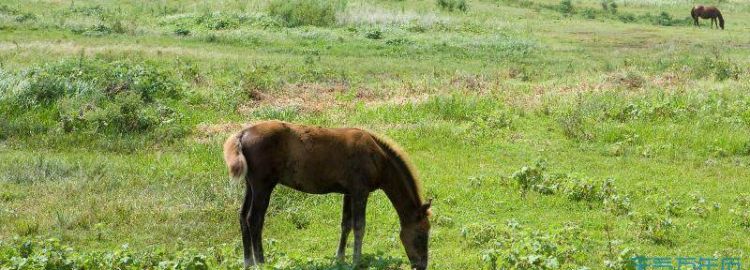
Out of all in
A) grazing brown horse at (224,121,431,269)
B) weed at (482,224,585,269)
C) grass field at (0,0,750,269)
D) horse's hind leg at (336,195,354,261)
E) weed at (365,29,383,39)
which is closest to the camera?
weed at (482,224,585,269)

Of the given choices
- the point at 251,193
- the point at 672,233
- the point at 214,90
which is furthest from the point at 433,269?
the point at 214,90

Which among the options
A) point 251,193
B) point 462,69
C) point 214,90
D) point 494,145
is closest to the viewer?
point 251,193

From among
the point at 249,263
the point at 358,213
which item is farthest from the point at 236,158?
the point at 358,213

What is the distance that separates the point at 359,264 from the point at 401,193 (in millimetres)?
1091

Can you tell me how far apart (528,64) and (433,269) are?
19.3 meters

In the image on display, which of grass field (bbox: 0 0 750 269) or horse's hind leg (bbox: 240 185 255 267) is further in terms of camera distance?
grass field (bbox: 0 0 750 269)

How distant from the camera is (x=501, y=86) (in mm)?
21828

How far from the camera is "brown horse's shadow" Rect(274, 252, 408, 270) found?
28.9 feet

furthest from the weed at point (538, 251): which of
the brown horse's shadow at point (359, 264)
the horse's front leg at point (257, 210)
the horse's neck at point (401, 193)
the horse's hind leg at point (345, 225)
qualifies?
the horse's front leg at point (257, 210)

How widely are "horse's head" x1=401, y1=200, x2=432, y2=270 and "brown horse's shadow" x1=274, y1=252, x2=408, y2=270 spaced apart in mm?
597

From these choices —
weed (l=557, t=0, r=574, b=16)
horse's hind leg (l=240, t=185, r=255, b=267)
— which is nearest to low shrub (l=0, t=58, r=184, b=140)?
horse's hind leg (l=240, t=185, r=255, b=267)

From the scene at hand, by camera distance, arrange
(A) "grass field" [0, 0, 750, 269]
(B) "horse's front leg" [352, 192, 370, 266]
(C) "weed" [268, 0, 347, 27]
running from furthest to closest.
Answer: (C) "weed" [268, 0, 347, 27], (A) "grass field" [0, 0, 750, 269], (B) "horse's front leg" [352, 192, 370, 266]

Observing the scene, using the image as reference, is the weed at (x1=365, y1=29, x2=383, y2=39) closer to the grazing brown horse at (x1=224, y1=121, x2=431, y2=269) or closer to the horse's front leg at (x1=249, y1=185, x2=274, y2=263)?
the grazing brown horse at (x1=224, y1=121, x2=431, y2=269)

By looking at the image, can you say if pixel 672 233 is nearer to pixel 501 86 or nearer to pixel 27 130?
pixel 501 86
